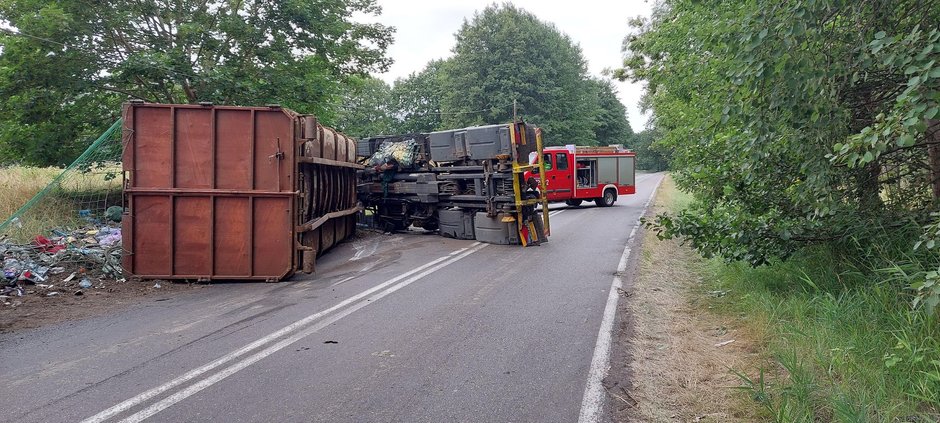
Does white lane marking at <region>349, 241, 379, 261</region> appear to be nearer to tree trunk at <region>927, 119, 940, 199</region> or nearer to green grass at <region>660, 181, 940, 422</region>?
green grass at <region>660, 181, 940, 422</region>

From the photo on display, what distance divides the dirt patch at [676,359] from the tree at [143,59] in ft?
39.8

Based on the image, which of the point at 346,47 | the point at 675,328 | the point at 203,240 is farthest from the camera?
the point at 346,47

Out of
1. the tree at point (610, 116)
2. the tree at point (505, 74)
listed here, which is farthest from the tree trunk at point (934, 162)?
the tree at point (610, 116)

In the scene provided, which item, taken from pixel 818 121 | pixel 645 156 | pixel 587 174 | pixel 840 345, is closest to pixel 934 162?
pixel 818 121

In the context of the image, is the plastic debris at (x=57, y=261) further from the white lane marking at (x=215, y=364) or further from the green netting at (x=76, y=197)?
the white lane marking at (x=215, y=364)

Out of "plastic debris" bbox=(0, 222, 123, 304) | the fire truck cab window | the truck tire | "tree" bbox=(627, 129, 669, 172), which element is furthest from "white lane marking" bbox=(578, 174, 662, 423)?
"tree" bbox=(627, 129, 669, 172)

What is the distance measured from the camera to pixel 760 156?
5.83m

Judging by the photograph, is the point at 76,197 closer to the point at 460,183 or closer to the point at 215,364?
the point at 460,183

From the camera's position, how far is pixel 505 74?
44.9 m

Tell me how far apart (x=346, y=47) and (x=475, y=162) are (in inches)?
312

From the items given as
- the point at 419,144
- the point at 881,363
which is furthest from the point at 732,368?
the point at 419,144

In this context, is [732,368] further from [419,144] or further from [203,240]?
[419,144]

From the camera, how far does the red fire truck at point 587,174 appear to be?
25.5 meters

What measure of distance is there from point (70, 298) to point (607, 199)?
2228 centimetres
